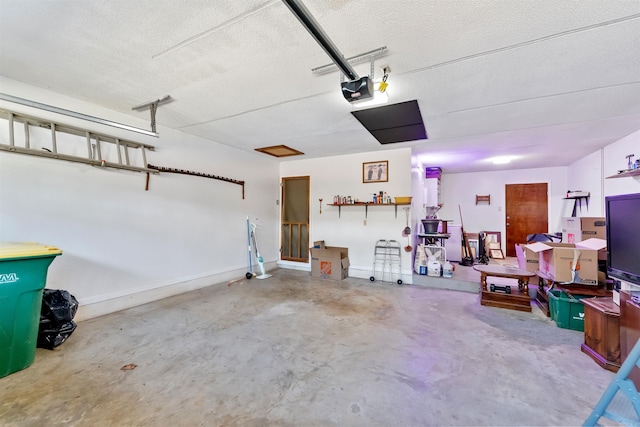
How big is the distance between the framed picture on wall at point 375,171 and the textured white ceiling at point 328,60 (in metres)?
1.59

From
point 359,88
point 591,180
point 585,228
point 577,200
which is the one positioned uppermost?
point 359,88

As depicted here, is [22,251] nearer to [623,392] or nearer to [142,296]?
[142,296]

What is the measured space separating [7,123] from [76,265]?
66.2 inches

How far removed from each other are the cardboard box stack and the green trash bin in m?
4.10

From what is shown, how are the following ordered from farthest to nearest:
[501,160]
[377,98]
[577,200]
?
[501,160], [577,200], [377,98]

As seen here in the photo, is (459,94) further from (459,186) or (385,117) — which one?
(459,186)

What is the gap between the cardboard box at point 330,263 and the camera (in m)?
5.35

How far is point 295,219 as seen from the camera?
6.47 m

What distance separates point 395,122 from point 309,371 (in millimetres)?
3359

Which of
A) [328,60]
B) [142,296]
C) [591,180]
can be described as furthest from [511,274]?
[142,296]

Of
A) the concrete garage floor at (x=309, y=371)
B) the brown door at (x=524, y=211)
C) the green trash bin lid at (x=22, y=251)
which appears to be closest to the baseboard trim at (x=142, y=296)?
the concrete garage floor at (x=309, y=371)

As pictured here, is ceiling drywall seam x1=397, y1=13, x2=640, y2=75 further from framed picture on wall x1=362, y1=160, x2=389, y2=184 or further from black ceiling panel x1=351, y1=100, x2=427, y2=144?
framed picture on wall x1=362, y1=160, x2=389, y2=184

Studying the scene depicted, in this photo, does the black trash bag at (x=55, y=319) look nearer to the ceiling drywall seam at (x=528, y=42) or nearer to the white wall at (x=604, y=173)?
the ceiling drywall seam at (x=528, y=42)

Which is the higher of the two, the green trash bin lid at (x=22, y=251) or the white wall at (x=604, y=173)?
the white wall at (x=604, y=173)
